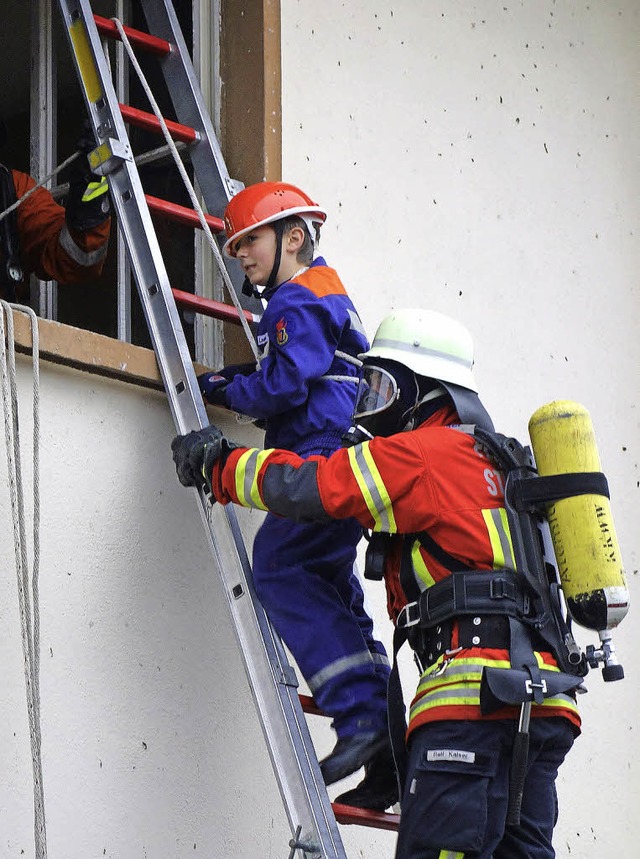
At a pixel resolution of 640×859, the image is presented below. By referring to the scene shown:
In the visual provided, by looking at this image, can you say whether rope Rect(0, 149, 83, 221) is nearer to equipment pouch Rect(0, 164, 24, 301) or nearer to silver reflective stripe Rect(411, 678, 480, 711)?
equipment pouch Rect(0, 164, 24, 301)

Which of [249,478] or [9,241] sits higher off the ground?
[9,241]

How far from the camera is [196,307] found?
12.1 feet

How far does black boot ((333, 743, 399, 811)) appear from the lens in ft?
10.4

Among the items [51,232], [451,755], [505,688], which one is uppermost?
[51,232]

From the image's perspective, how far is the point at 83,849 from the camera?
3.09 m

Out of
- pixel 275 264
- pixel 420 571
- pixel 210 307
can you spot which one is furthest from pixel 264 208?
pixel 420 571

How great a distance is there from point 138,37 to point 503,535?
1.97 meters

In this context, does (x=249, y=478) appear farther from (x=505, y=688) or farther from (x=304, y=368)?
(x=505, y=688)

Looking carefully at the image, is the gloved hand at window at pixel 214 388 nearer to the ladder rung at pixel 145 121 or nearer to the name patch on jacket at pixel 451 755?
the ladder rung at pixel 145 121

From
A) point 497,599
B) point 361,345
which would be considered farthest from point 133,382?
point 497,599

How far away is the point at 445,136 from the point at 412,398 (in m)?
1.82

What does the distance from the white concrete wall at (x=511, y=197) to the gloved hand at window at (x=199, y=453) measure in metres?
1.00

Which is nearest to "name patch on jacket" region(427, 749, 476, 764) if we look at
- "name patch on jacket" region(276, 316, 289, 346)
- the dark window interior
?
"name patch on jacket" region(276, 316, 289, 346)

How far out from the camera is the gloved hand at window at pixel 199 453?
10.2 ft
